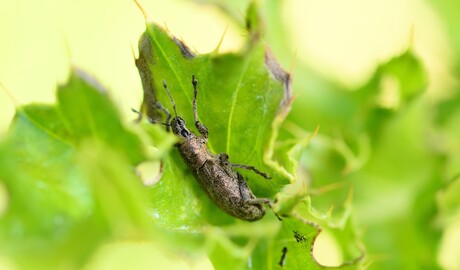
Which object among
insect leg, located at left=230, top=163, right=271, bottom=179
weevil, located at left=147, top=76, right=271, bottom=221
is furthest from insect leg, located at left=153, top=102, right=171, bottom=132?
insect leg, located at left=230, top=163, right=271, bottom=179

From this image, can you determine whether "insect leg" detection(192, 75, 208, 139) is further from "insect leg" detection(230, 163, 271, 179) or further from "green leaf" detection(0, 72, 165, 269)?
"green leaf" detection(0, 72, 165, 269)

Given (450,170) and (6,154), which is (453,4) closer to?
(450,170)

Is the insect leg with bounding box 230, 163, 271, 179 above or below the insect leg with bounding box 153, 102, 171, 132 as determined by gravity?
below

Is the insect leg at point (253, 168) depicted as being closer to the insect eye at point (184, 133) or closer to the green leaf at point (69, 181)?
the insect eye at point (184, 133)

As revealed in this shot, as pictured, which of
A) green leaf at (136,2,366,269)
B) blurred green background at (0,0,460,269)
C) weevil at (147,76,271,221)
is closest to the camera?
green leaf at (136,2,366,269)

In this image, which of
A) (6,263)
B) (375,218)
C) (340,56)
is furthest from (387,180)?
(340,56)

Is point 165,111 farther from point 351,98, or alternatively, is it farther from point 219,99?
point 351,98

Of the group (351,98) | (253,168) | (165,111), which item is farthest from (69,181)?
(351,98)
